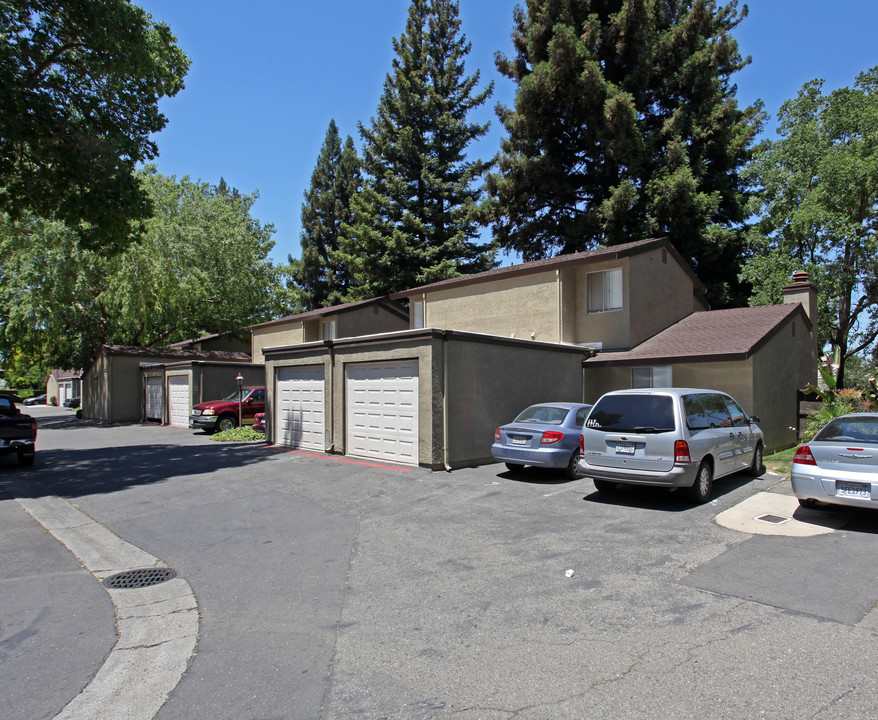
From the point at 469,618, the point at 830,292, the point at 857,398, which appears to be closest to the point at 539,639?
the point at 469,618

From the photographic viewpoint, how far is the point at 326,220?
49.4 metres

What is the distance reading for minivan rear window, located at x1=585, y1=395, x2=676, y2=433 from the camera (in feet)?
29.1

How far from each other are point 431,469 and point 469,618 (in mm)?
7619

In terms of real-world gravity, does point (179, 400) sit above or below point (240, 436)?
above

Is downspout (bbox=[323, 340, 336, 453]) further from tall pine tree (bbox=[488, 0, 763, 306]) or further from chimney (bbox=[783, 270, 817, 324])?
tall pine tree (bbox=[488, 0, 763, 306])

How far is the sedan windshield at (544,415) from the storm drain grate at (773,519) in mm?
4161

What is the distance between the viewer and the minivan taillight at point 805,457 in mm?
7940

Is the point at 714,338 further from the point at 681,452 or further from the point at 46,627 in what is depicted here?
the point at 46,627

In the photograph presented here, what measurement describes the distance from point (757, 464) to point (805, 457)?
3.21m

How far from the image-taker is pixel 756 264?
2573cm

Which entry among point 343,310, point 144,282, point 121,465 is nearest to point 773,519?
point 121,465

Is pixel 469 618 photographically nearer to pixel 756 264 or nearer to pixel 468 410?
pixel 468 410

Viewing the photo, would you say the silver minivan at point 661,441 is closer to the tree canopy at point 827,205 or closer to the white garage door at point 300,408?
the white garage door at point 300,408

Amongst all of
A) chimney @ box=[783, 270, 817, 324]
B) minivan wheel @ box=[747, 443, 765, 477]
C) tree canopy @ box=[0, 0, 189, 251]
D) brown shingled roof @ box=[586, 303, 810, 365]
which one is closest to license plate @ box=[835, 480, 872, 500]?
minivan wheel @ box=[747, 443, 765, 477]
